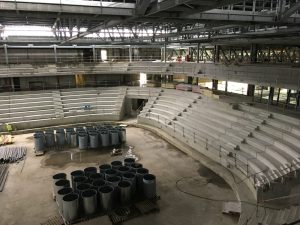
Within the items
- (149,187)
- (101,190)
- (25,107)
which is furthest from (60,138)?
(149,187)

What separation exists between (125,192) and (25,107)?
50.9ft

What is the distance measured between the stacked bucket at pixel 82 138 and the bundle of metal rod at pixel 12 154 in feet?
3.14

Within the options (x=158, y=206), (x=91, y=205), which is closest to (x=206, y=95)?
(x=158, y=206)

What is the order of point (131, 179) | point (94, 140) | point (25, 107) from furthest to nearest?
point (25, 107) → point (94, 140) → point (131, 179)

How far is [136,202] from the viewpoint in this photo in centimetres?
1045

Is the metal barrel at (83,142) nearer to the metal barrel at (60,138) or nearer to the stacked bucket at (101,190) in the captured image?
the metal barrel at (60,138)

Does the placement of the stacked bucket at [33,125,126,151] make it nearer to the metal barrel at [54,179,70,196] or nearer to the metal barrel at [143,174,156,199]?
the metal barrel at [54,179,70,196]

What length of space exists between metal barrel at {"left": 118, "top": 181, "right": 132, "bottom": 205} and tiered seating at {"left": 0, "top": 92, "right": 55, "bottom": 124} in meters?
13.5

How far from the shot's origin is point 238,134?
1480 cm

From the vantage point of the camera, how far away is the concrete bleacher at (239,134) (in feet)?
36.6

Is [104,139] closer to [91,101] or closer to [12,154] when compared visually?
[12,154]

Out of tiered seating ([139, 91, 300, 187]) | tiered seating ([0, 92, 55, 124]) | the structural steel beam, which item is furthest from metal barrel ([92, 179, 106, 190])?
tiered seating ([0, 92, 55, 124])

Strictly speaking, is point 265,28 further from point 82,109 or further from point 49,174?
point 82,109

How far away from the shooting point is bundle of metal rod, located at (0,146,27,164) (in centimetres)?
1473
